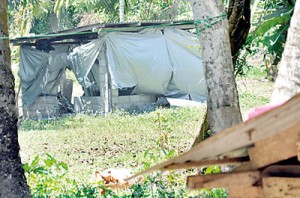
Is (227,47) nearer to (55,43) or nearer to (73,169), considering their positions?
(73,169)

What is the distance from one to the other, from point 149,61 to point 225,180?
1261 cm

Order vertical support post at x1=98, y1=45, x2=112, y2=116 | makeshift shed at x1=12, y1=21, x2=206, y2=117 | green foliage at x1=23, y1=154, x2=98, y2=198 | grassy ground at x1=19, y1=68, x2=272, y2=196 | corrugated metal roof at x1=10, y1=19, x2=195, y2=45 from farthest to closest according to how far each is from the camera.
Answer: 1. makeshift shed at x1=12, y1=21, x2=206, y2=117
2. vertical support post at x1=98, y1=45, x2=112, y2=116
3. corrugated metal roof at x1=10, y1=19, x2=195, y2=45
4. grassy ground at x1=19, y1=68, x2=272, y2=196
5. green foliage at x1=23, y1=154, x2=98, y2=198

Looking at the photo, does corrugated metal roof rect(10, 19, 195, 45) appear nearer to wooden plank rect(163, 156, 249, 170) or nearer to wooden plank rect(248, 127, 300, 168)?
wooden plank rect(163, 156, 249, 170)

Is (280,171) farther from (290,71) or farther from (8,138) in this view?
(8,138)

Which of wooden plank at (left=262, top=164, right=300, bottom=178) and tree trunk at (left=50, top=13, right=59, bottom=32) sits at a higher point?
wooden plank at (left=262, top=164, right=300, bottom=178)

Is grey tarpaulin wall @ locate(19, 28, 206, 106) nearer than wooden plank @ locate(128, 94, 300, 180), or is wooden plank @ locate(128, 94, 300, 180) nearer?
wooden plank @ locate(128, 94, 300, 180)

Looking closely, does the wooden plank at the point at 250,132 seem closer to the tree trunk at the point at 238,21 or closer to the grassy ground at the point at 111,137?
the tree trunk at the point at 238,21

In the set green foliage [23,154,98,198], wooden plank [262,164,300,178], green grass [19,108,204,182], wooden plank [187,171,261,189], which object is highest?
wooden plank [262,164,300,178]

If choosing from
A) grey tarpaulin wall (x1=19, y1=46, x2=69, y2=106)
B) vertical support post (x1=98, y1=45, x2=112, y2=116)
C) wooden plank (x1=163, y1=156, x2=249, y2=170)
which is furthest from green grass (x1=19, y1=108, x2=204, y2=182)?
wooden plank (x1=163, y1=156, x2=249, y2=170)

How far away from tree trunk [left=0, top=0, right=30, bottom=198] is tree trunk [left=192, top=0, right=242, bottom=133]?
1.53 metres

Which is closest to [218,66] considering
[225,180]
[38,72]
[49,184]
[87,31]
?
[49,184]

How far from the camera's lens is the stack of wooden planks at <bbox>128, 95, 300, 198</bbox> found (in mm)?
1501

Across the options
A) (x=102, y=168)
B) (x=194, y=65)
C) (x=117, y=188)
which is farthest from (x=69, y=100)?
(x=117, y=188)

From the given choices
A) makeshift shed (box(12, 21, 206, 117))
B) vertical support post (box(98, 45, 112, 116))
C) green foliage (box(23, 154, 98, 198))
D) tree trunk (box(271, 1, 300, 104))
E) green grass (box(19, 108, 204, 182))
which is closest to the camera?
tree trunk (box(271, 1, 300, 104))
